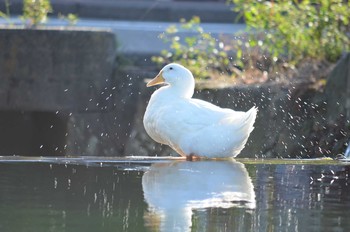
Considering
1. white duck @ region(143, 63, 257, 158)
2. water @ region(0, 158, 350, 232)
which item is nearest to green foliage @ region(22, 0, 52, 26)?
white duck @ region(143, 63, 257, 158)

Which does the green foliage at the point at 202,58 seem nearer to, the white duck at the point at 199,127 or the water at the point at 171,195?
→ the white duck at the point at 199,127

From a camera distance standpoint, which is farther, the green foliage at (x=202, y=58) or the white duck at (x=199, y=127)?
the green foliage at (x=202, y=58)

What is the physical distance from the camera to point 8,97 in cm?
1052

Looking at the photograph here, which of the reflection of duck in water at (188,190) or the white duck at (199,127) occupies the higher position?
the white duck at (199,127)

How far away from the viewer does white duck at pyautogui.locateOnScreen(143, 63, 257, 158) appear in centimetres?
743

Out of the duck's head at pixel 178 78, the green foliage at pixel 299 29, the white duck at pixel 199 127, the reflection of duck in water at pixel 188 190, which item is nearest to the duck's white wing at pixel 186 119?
the white duck at pixel 199 127

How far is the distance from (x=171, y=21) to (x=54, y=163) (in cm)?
1059

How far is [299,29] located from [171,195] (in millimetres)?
5069

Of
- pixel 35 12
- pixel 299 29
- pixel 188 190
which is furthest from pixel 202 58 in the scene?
pixel 188 190

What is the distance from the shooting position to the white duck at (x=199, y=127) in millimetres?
7430

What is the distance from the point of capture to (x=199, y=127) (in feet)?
24.8

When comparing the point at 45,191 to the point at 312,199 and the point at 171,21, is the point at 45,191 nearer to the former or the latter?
the point at 312,199

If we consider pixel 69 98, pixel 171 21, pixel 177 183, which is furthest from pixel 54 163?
pixel 171 21

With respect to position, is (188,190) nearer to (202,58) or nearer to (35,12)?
(202,58)
